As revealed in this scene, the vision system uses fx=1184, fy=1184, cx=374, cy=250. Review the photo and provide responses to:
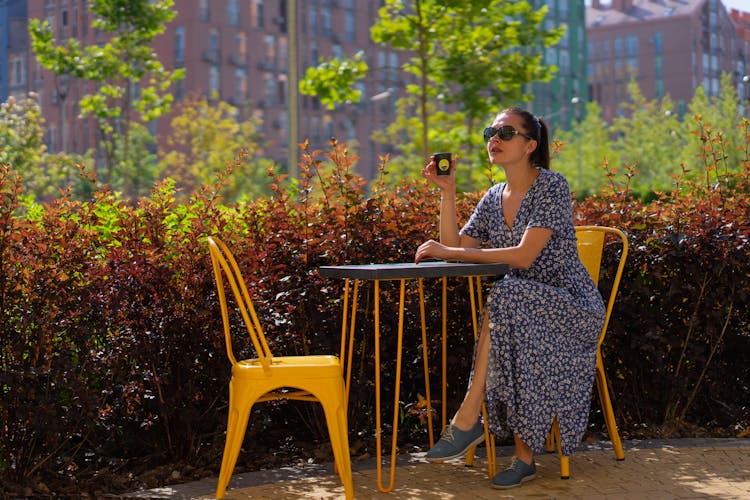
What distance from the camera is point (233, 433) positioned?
4539 mm

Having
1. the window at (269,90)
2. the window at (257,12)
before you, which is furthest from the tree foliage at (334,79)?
the window at (269,90)

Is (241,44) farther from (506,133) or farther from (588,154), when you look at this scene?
(506,133)

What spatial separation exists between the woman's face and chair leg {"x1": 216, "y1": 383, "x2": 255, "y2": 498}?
1518 millimetres

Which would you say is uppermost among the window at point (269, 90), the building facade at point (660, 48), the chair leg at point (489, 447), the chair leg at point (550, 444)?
the building facade at point (660, 48)

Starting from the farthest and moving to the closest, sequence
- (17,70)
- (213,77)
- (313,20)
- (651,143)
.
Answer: (313,20), (17,70), (213,77), (651,143)

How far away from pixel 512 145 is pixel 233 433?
1.70 metres

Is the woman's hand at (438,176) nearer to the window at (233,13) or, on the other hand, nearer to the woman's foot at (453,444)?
the woman's foot at (453,444)

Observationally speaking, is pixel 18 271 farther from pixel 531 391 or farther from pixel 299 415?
pixel 531 391

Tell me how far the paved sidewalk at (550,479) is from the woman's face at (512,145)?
1.36 m

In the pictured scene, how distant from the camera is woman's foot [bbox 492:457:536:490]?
4832 millimetres

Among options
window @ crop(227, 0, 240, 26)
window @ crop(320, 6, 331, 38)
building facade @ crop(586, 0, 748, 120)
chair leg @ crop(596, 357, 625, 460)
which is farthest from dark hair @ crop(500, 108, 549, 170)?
building facade @ crop(586, 0, 748, 120)

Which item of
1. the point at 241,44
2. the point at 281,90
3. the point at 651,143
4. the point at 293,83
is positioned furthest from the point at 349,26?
the point at 293,83

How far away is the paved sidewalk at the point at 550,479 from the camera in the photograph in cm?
475

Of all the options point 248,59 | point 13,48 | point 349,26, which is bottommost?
point 248,59
